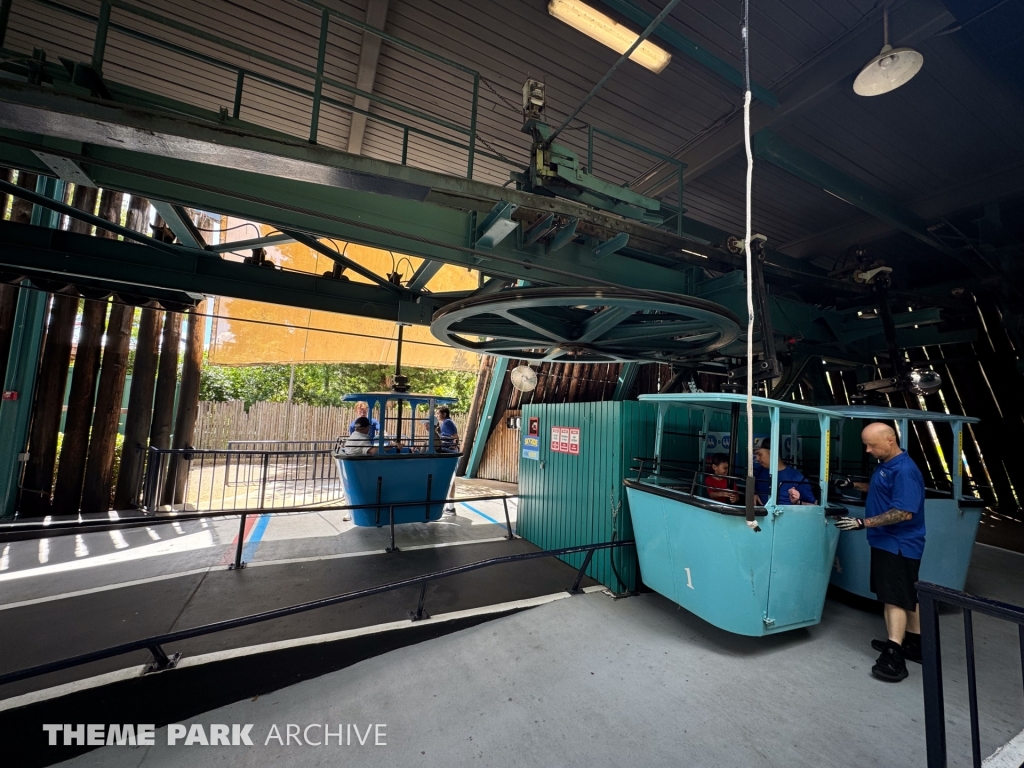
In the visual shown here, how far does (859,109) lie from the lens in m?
4.73

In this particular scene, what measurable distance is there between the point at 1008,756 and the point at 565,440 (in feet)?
14.1

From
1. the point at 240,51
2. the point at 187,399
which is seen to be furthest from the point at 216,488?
the point at 240,51

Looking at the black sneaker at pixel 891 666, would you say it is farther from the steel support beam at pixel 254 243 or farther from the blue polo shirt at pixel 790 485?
the steel support beam at pixel 254 243

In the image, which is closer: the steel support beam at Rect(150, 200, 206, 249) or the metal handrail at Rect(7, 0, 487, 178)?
the metal handrail at Rect(7, 0, 487, 178)

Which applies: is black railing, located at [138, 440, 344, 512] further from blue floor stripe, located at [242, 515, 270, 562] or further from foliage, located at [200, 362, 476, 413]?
foliage, located at [200, 362, 476, 413]

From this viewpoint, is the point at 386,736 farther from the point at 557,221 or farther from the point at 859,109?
the point at 859,109

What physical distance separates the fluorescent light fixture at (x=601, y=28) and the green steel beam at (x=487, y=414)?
7.51 metres

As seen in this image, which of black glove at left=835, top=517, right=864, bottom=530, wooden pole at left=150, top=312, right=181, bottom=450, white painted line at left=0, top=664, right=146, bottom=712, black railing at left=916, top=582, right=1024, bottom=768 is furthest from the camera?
wooden pole at left=150, top=312, right=181, bottom=450

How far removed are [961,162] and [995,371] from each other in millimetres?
4614

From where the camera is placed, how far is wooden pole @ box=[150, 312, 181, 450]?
7781 millimetres

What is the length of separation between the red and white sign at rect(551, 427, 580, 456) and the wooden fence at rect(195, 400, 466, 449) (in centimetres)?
764

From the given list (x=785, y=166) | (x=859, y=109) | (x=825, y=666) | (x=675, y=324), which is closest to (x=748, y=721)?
(x=825, y=666)

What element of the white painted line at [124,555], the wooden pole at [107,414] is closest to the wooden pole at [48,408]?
the wooden pole at [107,414]

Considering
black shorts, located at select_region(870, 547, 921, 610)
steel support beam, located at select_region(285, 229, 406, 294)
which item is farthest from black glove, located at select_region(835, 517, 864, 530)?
steel support beam, located at select_region(285, 229, 406, 294)
